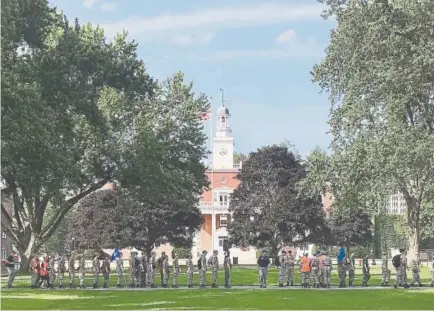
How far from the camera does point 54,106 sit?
35.1 meters

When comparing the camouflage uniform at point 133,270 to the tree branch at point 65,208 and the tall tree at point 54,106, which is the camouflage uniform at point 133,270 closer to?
the tall tree at point 54,106

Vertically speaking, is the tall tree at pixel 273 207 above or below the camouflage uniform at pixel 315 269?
above

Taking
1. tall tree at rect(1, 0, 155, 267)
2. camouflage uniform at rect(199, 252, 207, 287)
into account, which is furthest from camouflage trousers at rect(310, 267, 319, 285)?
tall tree at rect(1, 0, 155, 267)

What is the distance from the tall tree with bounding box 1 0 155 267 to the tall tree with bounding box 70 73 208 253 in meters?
1.29

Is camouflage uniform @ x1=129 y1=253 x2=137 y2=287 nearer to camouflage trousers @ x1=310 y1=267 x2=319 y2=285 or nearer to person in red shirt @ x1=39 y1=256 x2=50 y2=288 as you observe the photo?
person in red shirt @ x1=39 y1=256 x2=50 y2=288

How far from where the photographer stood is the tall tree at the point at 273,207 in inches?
2694

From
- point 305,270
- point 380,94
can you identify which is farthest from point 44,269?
point 380,94

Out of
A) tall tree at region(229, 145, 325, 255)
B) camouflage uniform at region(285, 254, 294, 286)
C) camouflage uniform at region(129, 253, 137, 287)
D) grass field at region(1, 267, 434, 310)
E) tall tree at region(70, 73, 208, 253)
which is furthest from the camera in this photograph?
tall tree at region(229, 145, 325, 255)

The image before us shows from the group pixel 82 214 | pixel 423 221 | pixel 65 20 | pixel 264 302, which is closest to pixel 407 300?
pixel 264 302

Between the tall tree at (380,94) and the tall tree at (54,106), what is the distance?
11642 mm

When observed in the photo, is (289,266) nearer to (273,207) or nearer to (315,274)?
(315,274)

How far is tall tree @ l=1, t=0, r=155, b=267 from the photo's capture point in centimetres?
2752

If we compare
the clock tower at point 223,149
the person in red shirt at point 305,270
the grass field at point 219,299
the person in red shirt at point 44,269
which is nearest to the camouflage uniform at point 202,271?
the grass field at point 219,299

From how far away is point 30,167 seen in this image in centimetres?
3056
